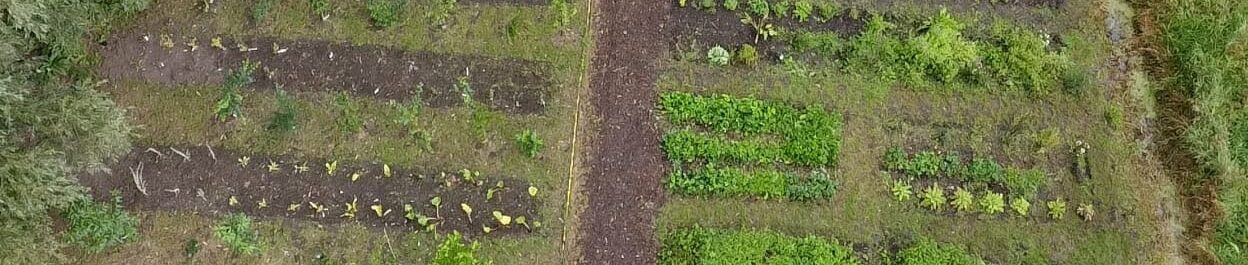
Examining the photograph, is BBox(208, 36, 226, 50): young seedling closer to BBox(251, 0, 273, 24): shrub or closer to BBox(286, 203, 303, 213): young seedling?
BBox(251, 0, 273, 24): shrub

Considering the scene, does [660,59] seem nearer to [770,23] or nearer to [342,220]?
[770,23]

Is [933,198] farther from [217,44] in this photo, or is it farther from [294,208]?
[217,44]

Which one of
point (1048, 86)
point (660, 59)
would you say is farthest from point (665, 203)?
point (1048, 86)

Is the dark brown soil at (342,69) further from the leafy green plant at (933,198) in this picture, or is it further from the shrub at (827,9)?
the leafy green plant at (933,198)

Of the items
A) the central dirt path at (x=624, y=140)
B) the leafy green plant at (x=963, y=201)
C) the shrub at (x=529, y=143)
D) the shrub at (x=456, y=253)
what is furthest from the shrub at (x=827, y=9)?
the shrub at (x=456, y=253)

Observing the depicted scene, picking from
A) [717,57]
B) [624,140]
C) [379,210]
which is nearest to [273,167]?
[379,210]

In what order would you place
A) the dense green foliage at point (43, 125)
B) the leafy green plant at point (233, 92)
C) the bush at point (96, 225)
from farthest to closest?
the leafy green plant at point (233, 92)
the bush at point (96, 225)
the dense green foliage at point (43, 125)

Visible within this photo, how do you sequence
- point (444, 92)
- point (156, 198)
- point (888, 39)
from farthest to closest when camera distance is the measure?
point (888, 39) → point (444, 92) → point (156, 198)
